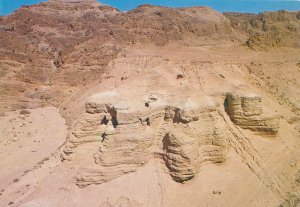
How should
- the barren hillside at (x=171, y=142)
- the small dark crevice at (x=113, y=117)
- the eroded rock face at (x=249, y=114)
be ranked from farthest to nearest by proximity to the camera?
the eroded rock face at (x=249, y=114) → the small dark crevice at (x=113, y=117) → the barren hillside at (x=171, y=142)

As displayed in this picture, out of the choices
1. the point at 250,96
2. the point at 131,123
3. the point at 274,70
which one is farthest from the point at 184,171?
the point at 274,70

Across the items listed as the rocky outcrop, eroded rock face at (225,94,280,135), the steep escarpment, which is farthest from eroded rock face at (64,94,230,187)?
the steep escarpment

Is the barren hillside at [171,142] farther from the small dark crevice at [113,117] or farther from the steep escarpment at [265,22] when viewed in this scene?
the steep escarpment at [265,22]

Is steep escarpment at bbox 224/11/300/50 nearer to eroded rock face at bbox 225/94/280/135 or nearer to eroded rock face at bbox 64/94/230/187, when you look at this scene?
eroded rock face at bbox 225/94/280/135

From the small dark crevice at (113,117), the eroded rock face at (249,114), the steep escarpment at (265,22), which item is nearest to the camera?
the small dark crevice at (113,117)

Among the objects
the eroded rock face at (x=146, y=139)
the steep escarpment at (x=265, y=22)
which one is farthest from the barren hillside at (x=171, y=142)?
the steep escarpment at (x=265, y=22)

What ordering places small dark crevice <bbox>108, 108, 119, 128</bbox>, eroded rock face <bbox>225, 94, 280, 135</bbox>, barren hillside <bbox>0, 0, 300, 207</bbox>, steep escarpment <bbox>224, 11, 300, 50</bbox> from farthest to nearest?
1. steep escarpment <bbox>224, 11, 300, 50</bbox>
2. eroded rock face <bbox>225, 94, 280, 135</bbox>
3. small dark crevice <bbox>108, 108, 119, 128</bbox>
4. barren hillside <bbox>0, 0, 300, 207</bbox>
